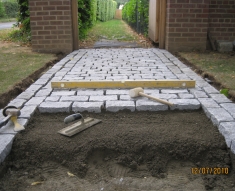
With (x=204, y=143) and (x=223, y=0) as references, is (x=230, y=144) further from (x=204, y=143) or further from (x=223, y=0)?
(x=223, y=0)

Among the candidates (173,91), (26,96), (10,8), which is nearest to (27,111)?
(26,96)

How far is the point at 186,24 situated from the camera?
7066 millimetres

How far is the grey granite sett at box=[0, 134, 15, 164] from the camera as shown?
2208 mm

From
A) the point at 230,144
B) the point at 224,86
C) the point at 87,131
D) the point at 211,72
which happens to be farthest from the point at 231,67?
the point at 87,131

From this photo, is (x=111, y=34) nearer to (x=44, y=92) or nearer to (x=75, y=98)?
(x=44, y=92)

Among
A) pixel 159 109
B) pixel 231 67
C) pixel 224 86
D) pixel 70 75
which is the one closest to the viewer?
pixel 159 109

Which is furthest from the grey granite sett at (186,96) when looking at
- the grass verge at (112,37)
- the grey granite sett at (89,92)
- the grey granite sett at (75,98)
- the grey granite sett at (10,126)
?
the grass verge at (112,37)

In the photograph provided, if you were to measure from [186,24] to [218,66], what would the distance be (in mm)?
2311

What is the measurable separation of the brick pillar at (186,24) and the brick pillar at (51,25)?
2.58 meters

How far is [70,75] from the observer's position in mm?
4539

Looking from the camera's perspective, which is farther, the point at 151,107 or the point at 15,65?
the point at 15,65

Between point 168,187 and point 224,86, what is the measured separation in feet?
7.15

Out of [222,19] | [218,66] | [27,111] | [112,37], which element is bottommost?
[27,111]
